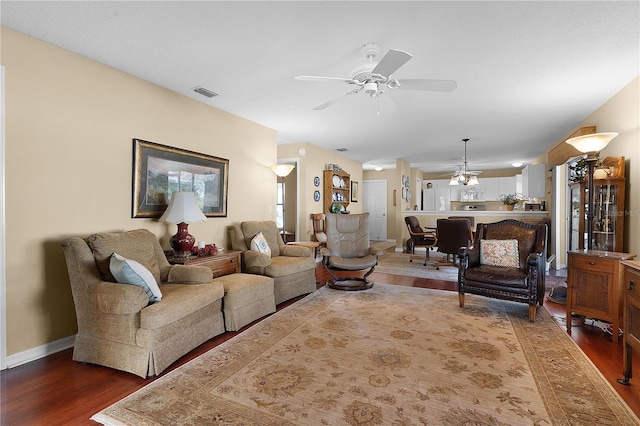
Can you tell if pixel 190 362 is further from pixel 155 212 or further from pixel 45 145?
pixel 45 145

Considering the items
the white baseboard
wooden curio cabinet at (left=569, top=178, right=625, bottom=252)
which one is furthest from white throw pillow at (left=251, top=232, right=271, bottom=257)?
wooden curio cabinet at (left=569, top=178, right=625, bottom=252)

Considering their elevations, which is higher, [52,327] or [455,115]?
[455,115]

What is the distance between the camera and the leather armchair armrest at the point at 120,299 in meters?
2.14

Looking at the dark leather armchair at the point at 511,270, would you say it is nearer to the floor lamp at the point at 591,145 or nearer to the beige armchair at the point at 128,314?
the floor lamp at the point at 591,145

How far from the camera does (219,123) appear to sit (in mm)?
4176

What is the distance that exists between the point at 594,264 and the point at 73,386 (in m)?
4.19

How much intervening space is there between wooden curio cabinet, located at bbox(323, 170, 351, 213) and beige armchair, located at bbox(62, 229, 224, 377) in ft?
14.1

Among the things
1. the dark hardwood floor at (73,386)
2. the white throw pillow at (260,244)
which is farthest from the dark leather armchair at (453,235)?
the white throw pillow at (260,244)

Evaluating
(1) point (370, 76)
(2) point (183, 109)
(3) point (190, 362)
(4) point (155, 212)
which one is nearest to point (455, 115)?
(1) point (370, 76)

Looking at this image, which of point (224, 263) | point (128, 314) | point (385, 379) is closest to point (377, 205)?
point (224, 263)

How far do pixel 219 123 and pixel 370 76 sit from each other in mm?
2364

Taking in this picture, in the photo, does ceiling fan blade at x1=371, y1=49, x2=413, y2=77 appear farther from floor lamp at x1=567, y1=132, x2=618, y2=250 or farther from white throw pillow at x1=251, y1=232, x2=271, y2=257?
white throw pillow at x1=251, y1=232, x2=271, y2=257

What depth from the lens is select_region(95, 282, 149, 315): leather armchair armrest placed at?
214 centimetres

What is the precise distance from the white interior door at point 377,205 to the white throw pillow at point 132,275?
27.4 ft
